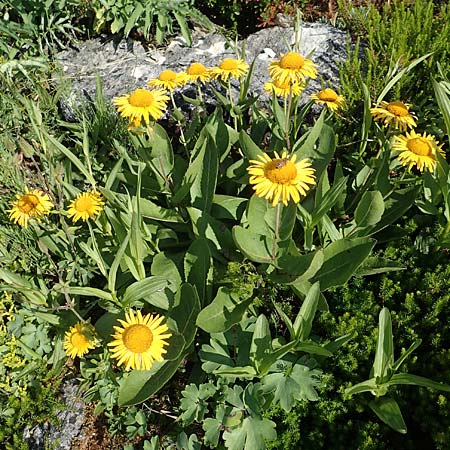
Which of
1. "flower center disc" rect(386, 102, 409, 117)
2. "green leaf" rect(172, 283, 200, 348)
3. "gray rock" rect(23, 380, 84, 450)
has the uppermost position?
"flower center disc" rect(386, 102, 409, 117)

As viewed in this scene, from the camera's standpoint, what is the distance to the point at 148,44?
351cm

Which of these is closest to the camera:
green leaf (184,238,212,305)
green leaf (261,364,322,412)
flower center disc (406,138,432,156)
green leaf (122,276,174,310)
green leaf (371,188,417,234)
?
green leaf (261,364,322,412)

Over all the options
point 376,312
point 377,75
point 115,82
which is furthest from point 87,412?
point 377,75

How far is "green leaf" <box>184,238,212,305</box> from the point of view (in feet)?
6.49

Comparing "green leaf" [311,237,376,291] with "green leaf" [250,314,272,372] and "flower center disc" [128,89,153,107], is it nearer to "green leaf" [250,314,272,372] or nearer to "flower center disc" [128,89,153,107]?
"green leaf" [250,314,272,372]

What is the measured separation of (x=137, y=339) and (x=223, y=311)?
0.46m

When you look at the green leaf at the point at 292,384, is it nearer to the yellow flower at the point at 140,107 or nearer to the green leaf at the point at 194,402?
the green leaf at the point at 194,402

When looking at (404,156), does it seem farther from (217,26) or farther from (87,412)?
(217,26)

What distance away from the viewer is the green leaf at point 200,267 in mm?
1978

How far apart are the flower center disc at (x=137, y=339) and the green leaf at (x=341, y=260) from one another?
0.73 meters

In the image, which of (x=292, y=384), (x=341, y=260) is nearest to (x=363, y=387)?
(x=292, y=384)

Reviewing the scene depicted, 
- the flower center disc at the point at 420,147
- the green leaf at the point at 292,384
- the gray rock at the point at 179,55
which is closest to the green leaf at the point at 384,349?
the green leaf at the point at 292,384

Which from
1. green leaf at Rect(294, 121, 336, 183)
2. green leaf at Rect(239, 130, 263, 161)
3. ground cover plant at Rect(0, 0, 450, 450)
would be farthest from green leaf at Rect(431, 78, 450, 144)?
green leaf at Rect(239, 130, 263, 161)

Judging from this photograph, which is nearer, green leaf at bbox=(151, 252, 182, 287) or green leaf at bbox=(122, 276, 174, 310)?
green leaf at bbox=(122, 276, 174, 310)
